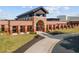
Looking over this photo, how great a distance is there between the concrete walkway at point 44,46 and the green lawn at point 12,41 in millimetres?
166

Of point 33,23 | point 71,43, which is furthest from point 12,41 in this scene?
point 71,43

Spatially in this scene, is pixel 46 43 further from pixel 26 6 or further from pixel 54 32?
pixel 26 6

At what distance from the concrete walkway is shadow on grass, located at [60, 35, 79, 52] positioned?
0.43 feet

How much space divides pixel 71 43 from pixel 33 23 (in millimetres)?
705

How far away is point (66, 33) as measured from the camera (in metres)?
4.11

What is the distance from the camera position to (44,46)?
3.96m

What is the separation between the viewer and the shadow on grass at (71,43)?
157 inches

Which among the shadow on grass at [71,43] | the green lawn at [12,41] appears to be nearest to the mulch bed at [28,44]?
the green lawn at [12,41]

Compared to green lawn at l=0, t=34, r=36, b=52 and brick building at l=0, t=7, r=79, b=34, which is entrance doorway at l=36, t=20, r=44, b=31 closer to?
brick building at l=0, t=7, r=79, b=34

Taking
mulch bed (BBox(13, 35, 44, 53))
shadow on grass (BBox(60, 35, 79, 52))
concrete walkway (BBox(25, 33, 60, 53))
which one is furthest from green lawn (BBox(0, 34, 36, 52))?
shadow on grass (BBox(60, 35, 79, 52))

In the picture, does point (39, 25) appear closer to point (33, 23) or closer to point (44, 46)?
point (33, 23)

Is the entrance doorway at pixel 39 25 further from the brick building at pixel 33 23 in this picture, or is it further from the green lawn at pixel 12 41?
the green lawn at pixel 12 41
